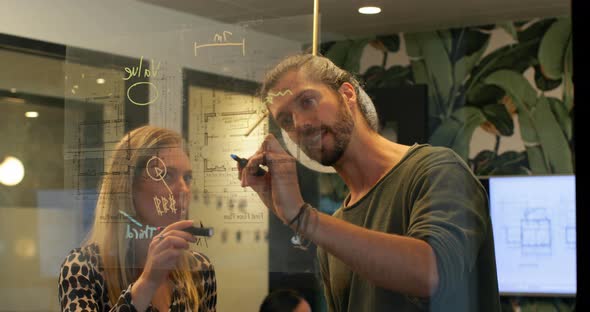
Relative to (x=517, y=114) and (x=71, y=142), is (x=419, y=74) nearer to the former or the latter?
(x=517, y=114)

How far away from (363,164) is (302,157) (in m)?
0.07

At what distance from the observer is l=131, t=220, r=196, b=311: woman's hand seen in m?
1.01

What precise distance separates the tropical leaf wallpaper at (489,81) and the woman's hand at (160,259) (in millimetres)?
286

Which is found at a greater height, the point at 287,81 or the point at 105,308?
the point at 287,81

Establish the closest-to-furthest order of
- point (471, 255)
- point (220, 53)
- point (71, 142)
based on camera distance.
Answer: point (471, 255) < point (220, 53) < point (71, 142)

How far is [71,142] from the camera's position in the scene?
112 cm

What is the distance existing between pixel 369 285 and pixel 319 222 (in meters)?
0.09

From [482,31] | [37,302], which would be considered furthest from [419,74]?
[37,302]

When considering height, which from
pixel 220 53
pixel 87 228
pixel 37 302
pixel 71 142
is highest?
pixel 220 53

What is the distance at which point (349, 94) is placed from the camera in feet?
3.11

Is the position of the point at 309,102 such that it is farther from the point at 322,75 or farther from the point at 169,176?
the point at 169,176


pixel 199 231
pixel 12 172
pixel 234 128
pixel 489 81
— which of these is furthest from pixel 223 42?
pixel 12 172

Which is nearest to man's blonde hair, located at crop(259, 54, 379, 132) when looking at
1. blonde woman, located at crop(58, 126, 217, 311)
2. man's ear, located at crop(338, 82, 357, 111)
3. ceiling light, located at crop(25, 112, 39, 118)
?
man's ear, located at crop(338, 82, 357, 111)

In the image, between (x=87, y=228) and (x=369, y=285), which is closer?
(x=369, y=285)
